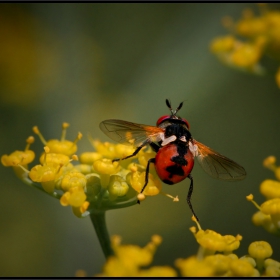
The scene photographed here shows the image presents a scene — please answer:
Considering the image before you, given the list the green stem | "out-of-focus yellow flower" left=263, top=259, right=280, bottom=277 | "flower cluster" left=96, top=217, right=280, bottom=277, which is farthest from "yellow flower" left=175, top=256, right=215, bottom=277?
the green stem

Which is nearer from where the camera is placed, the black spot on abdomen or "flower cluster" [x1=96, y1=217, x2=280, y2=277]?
"flower cluster" [x1=96, y1=217, x2=280, y2=277]

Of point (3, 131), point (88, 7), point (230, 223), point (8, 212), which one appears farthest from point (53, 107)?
point (230, 223)

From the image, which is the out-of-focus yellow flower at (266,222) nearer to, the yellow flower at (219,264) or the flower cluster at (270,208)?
the flower cluster at (270,208)

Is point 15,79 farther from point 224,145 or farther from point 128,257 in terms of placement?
point 128,257

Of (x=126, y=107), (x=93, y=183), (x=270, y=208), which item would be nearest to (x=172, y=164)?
(x=93, y=183)

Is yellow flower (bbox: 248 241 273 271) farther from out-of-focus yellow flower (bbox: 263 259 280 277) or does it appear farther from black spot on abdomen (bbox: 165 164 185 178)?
black spot on abdomen (bbox: 165 164 185 178)

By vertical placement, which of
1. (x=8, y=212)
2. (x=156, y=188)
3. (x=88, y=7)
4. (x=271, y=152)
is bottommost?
(x=8, y=212)
